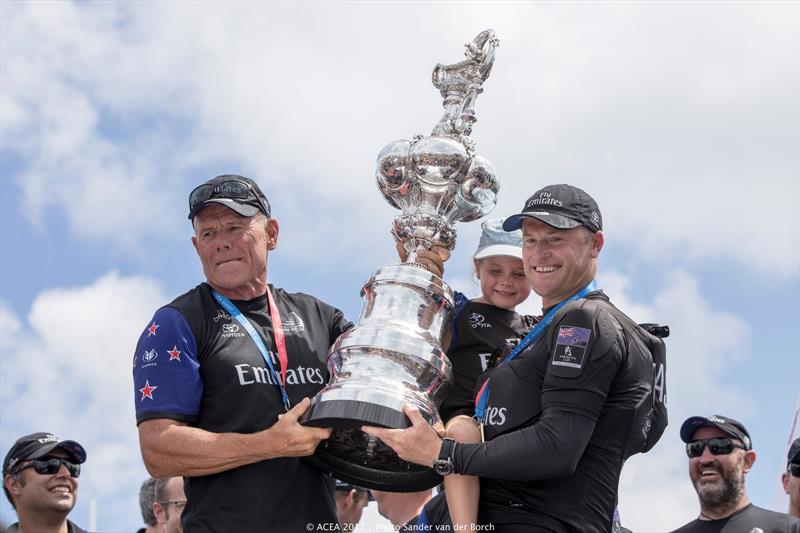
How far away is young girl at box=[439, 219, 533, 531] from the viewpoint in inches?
219

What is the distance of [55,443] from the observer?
7.69 m

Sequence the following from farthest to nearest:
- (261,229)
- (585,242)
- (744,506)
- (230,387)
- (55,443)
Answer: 1. (55,443)
2. (744,506)
3. (261,229)
4. (230,387)
5. (585,242)

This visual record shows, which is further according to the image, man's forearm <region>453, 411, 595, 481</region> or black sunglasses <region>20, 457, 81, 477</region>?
black sunglasses <region>20, 457, 81, 477</region>

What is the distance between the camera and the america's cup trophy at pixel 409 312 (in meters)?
4.49

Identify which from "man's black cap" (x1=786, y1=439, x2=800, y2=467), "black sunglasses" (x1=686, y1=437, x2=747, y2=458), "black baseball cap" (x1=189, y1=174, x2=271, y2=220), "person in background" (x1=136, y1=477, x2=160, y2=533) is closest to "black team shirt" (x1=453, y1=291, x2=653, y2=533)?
"black baseball cap" (x1=189, y1=174, x2=271, y2=220)

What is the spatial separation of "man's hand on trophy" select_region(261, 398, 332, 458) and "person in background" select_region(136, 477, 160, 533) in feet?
13.9

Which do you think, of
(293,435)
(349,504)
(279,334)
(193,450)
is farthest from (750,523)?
(193,450)

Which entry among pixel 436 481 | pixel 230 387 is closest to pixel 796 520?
pixel 436 481

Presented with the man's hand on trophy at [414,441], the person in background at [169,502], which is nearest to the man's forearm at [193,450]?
the man's hand on trophy at [414,441]

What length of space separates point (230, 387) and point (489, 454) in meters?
1.41

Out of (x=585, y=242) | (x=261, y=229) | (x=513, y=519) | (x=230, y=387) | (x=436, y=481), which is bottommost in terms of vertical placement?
(x=513, y=519)

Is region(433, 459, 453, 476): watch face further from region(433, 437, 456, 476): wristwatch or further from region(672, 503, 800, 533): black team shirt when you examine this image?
region(672, 503, 800, 533): black team shirt

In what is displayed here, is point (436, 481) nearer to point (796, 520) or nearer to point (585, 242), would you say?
point (585, 242)

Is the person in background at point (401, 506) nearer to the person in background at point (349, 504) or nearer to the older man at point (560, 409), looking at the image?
the person in background at point (349, 504)
